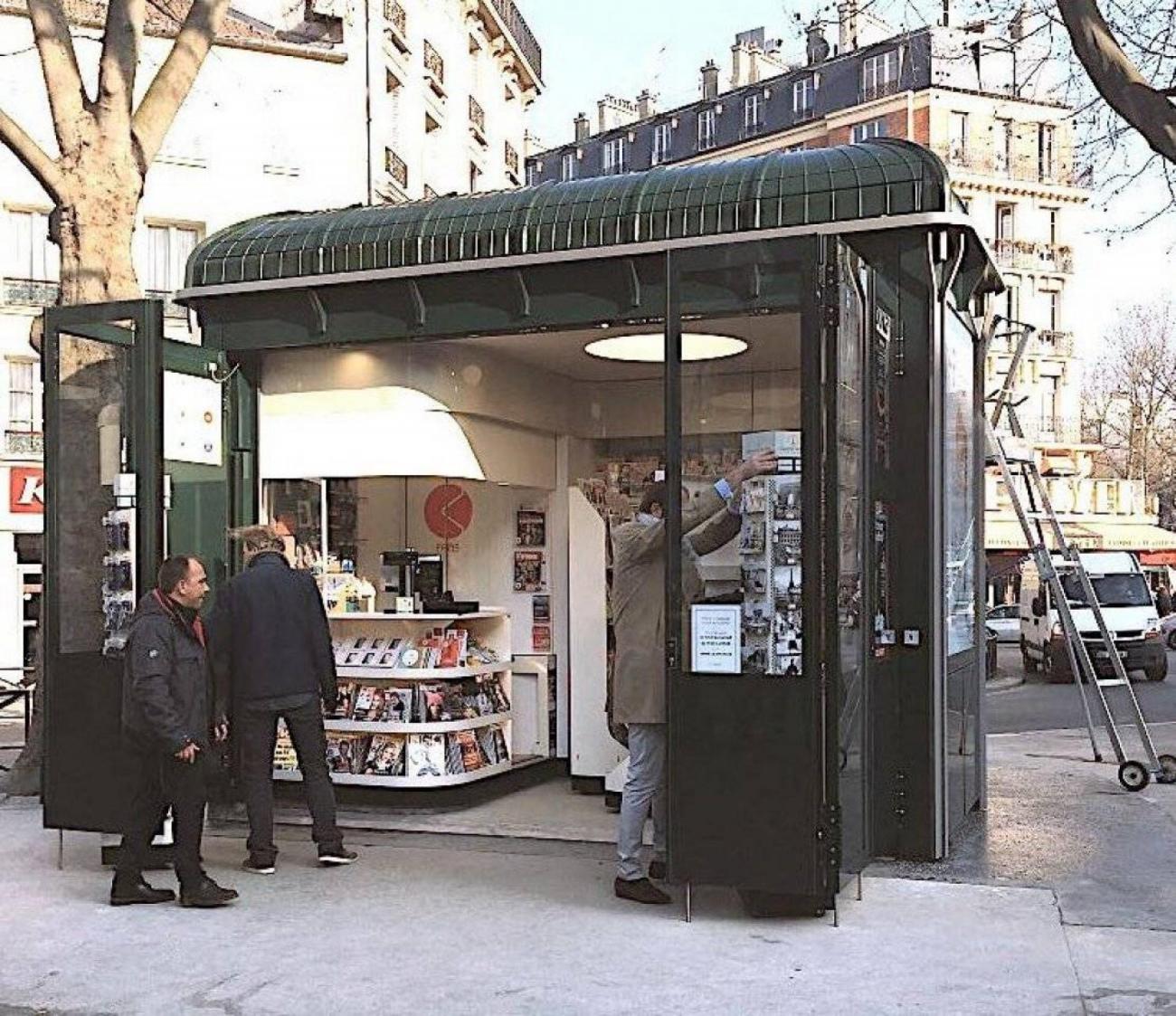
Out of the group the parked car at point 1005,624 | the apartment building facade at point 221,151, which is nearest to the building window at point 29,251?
the apartment building facade at point 221,151

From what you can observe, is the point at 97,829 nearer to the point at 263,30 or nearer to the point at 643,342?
the point at 643,342

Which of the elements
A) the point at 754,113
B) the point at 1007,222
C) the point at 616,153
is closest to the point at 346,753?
the point at 754,113

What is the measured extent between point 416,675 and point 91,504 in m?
2.24

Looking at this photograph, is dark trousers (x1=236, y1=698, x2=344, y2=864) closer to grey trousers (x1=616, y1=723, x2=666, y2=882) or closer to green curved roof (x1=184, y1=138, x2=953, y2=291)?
grey trousers (x1=616, y1=723, x2=666, y2=882)

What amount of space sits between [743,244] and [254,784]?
379 cm

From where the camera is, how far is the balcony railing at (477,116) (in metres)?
36.5

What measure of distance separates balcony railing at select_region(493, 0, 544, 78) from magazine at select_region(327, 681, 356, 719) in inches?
1204

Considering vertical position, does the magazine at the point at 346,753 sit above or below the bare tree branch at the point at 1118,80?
below

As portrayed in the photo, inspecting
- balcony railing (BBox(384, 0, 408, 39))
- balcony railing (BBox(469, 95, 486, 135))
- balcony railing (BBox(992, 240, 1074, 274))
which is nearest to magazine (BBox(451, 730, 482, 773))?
balcony railing (BBox(384, 0, 408, 39))

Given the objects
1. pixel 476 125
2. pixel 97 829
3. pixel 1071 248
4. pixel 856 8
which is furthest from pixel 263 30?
pixel 1071 248

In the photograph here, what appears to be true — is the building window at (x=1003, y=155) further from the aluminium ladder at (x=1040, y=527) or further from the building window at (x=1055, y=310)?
the aluminium ladder at (x=1040, y=527)

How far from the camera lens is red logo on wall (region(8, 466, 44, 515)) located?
84.2 ft

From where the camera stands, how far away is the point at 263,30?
28234mm

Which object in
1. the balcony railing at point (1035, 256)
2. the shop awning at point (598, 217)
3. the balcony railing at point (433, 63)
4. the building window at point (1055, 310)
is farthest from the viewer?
the building window at point (1055, 310)
